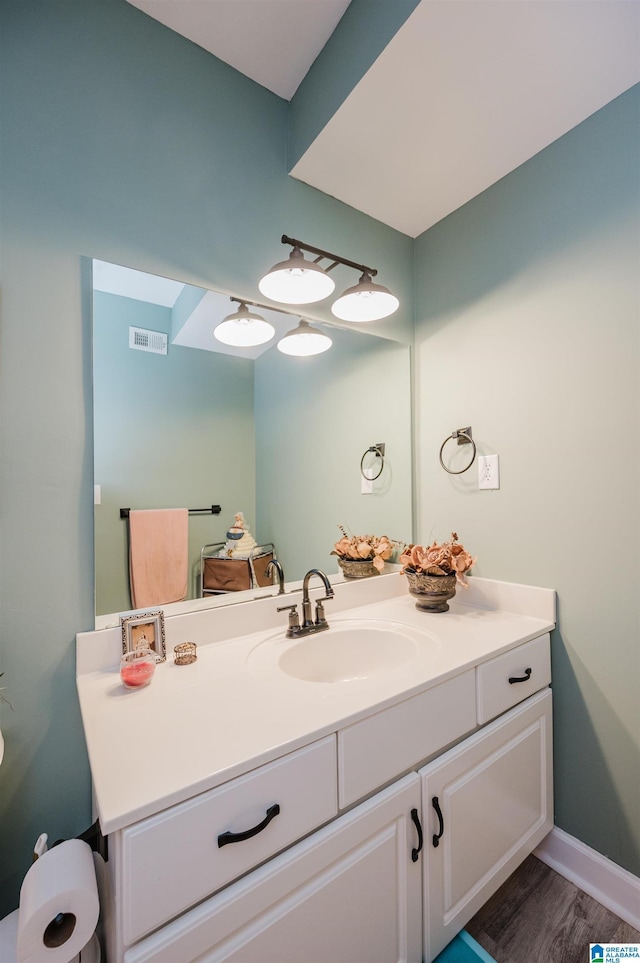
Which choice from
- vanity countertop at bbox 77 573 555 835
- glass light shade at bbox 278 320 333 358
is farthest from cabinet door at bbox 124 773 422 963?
glass light shade at bbox 278 320 333 358

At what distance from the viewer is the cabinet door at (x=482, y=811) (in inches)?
37.4

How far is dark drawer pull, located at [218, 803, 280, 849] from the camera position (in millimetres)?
638

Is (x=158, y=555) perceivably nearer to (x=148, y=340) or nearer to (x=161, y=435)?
(x=161, y=435)

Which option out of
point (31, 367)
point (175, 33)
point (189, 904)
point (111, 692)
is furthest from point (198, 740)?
point (175, 33)

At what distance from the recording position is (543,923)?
1.15 m

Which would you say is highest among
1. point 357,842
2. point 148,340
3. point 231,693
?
point 148,340

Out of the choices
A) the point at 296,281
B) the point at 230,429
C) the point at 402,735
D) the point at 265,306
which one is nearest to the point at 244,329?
the point at 265,306

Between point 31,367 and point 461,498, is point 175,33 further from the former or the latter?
point 461,498

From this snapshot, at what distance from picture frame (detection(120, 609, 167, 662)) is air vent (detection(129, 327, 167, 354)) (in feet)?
2.45

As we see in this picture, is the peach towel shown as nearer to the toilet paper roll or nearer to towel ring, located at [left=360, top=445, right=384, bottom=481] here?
the toilet paper roll

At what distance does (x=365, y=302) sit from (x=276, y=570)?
995mm

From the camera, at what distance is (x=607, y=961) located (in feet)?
3.35

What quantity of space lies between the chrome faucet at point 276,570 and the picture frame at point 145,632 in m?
0.38

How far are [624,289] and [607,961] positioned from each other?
5.97 ft
